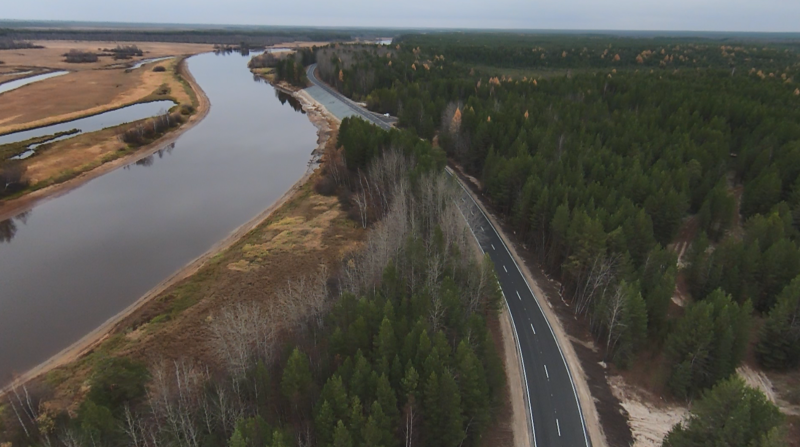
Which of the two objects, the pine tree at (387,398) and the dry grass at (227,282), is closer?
the pine tree at (387,398)

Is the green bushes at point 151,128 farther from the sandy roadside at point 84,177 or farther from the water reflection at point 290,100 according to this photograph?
the water reflection at point 290,100

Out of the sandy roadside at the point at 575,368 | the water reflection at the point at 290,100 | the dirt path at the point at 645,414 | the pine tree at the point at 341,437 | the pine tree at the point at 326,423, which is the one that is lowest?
the dirt path at the point at 645,414

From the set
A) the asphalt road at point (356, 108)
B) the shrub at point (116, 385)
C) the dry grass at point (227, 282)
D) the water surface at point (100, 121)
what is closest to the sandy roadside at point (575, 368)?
the dry grass at point (227, 282)

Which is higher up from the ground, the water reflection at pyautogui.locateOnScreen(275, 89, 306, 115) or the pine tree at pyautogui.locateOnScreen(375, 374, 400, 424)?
the water reflection at pyautogui.locateOnScreen(275, 89, 306, 115)

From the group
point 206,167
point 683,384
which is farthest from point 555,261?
point 206,167

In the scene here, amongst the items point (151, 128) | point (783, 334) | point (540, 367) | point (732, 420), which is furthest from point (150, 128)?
point (783, 334)

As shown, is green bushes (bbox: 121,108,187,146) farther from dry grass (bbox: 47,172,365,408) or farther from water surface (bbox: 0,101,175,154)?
dry grass (bbox: 47,172,365,408)

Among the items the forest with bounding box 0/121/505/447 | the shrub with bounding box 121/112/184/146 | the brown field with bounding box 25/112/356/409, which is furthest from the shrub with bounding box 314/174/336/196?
the shrub with bounding box 121/112/184/146
